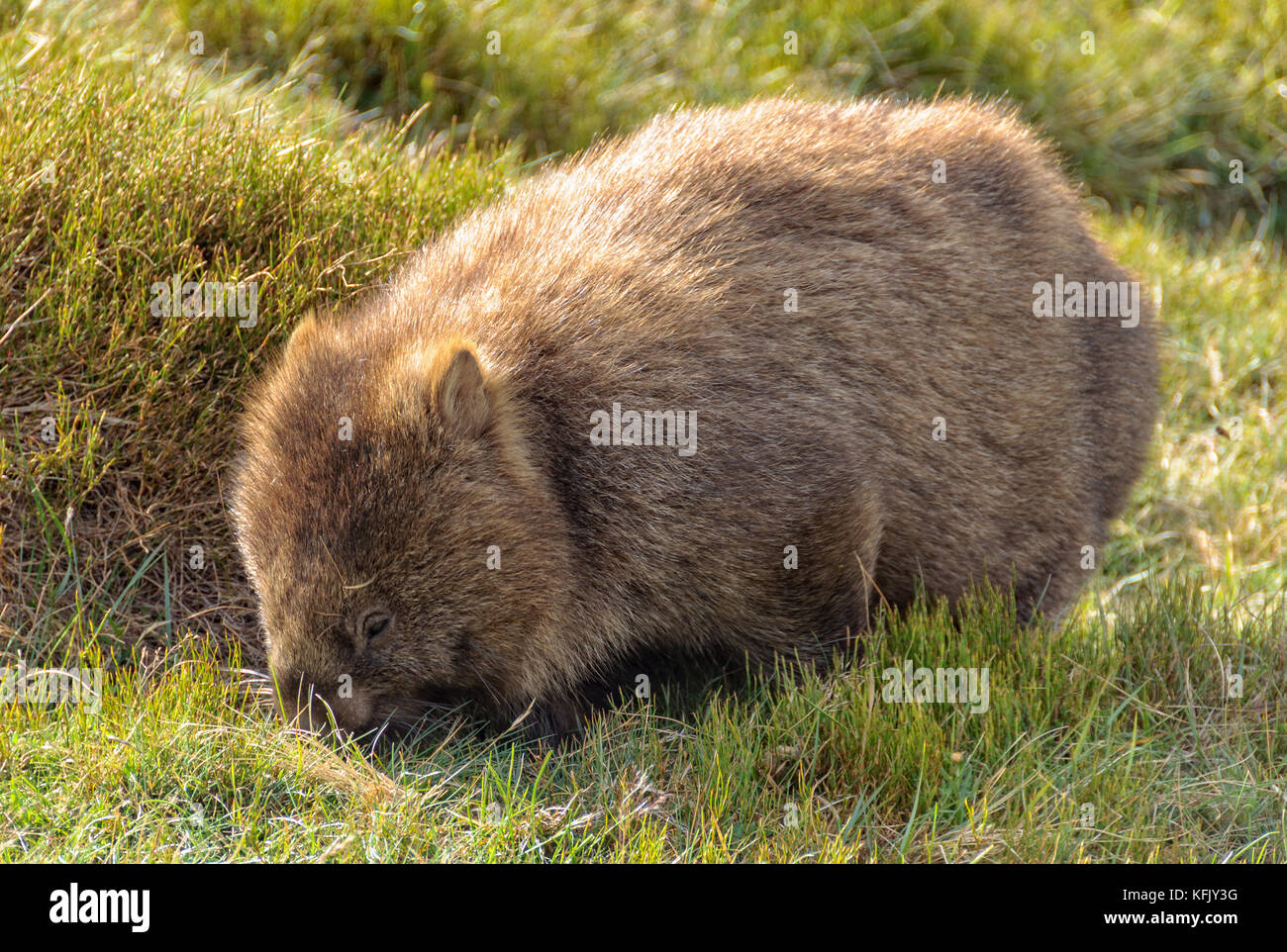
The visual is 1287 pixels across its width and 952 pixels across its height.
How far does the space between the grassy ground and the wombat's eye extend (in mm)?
322

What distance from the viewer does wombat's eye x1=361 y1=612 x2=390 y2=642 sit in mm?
3754

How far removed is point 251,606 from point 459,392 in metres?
1.25

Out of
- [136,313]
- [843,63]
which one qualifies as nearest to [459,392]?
[136,313]

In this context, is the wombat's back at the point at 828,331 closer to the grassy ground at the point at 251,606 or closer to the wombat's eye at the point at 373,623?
the grassy ground at the point at 251,606

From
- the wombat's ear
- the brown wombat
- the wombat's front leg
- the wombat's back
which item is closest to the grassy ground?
the wombat's front leg

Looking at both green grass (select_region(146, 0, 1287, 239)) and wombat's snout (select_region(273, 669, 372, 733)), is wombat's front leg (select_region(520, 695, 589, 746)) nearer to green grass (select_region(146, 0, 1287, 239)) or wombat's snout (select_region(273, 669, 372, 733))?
wombat's snout (select_region(273, 669, 372, 733))

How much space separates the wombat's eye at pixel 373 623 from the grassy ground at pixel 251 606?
32 cm

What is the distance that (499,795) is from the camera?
3.79 metres

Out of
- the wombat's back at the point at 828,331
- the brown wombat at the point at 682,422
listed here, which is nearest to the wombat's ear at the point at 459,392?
the brown wombat at the point at 682,422

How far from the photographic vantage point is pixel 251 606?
4.57 m

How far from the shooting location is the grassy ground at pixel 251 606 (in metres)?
3.60

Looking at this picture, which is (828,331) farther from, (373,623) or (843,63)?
(843,63)

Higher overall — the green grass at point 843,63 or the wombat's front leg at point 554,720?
the green grass at point 843,63

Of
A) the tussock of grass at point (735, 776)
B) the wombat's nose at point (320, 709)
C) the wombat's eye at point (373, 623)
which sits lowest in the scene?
the tussock of grass at point (735, 776)
